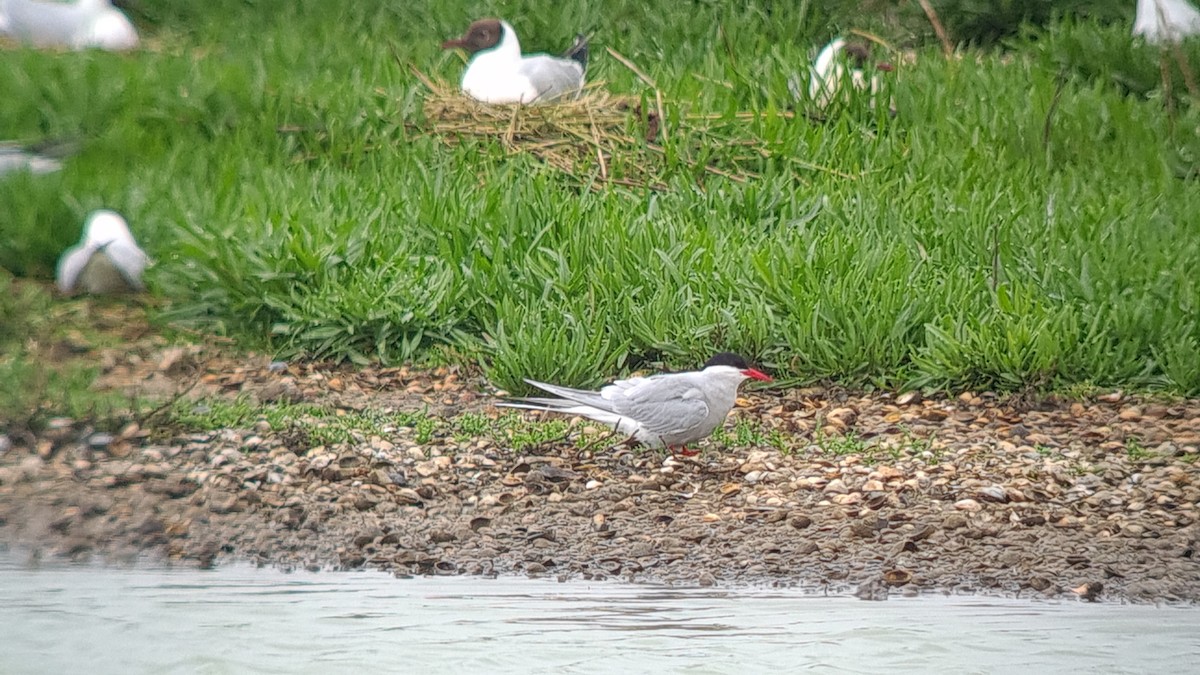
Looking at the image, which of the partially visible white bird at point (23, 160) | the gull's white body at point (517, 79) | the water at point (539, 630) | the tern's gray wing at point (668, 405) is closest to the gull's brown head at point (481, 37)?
the gull's white body at point (517, 79)

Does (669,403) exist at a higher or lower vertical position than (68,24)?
lower

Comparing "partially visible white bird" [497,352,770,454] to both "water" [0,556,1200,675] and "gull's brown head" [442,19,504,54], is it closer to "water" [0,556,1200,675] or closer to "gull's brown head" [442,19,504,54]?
"water" [0,556,1200,675]

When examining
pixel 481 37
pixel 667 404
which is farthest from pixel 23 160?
pixel 667 404

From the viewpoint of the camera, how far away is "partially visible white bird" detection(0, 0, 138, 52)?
32.4 ft

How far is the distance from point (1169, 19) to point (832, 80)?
7.39 ft

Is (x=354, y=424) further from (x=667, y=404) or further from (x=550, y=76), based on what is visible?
(x=550, y=76)

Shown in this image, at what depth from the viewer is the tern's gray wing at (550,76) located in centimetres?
806

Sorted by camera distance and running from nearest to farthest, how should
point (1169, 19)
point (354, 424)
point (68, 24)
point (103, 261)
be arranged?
point (354, 424) → point (103, 261) → point (1169, 19) → point (68, 24)

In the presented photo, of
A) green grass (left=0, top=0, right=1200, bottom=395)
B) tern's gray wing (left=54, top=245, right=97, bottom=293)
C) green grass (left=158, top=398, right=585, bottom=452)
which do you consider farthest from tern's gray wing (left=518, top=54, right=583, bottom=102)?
green grass (left=158, top=398, right=585, bottom=452)

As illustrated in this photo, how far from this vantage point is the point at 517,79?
26.5ft

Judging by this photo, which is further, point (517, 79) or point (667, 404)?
point (517, 79)

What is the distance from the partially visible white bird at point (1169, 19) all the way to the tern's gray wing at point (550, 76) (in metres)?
3.36

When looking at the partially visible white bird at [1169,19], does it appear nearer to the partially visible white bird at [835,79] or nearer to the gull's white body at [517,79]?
the partially visible white bird at [835,79]

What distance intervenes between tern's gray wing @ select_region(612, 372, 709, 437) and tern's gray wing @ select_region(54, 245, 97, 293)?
106 inches
